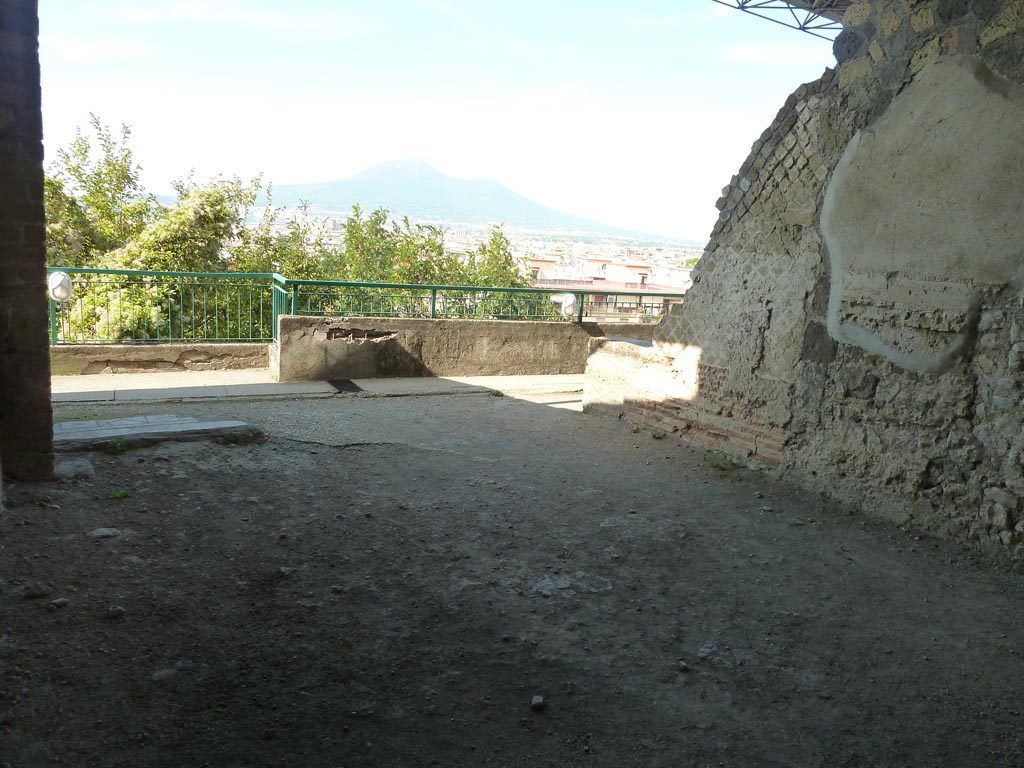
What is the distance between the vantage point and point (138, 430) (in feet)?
17.9

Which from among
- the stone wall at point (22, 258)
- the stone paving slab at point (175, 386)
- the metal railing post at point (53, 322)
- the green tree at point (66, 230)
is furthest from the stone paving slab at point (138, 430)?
the green tree at point (66, 230)

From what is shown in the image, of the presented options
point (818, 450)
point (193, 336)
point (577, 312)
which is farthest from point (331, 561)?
point (577, 312)

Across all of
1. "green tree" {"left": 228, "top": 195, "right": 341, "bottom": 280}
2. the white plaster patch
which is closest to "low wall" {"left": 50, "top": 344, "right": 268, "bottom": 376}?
the white plaster patch

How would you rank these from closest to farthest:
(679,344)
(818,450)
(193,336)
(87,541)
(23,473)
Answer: (87,541) < (23,473) < (818,450) < (679,344) < (193,336)

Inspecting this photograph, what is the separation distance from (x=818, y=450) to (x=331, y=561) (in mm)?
3313

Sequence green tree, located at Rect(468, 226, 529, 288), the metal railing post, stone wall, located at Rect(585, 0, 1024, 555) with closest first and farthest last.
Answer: stone wall, located at Rect(585, 0, 1024, 555), the metal railing post, green tree, located at Rect(468, 226, 529, 288)

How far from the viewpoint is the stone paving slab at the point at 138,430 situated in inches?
203

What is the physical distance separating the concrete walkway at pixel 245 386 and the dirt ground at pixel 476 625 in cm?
300

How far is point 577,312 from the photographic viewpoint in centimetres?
1129

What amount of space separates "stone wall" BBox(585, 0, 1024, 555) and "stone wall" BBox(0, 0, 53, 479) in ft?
15.2

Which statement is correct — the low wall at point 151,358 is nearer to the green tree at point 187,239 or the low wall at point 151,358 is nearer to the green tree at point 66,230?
the green tree at point 187,239

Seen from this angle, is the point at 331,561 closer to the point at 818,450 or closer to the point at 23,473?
the point at 23,473

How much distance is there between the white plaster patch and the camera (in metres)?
4.10

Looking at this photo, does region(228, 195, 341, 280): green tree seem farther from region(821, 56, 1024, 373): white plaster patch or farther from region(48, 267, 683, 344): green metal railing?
region(821, 56, 1024, 373): white plaster patch
